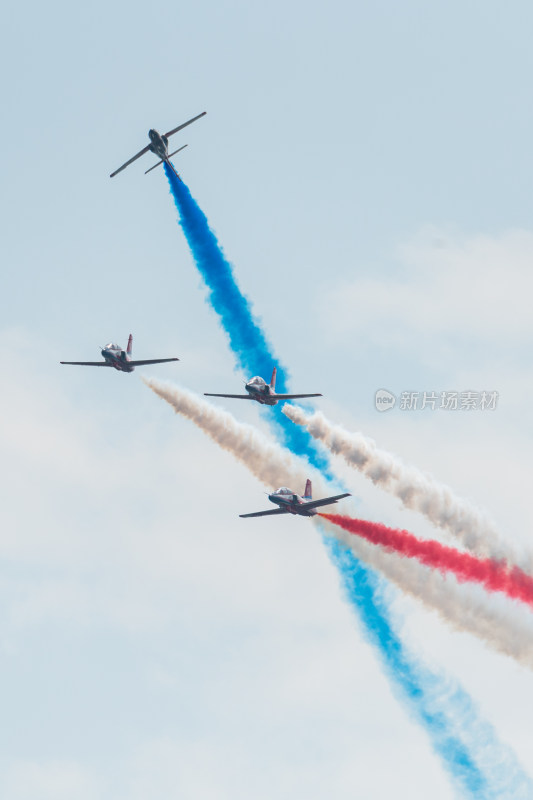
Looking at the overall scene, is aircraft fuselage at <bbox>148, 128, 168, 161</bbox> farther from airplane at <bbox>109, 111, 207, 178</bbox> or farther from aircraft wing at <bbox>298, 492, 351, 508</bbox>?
aircraft wing at <bbox>298, 492, 351, 508</bbox>

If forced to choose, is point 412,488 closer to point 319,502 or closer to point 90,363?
point 319,502

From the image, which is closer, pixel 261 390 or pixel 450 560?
pixel 450 560

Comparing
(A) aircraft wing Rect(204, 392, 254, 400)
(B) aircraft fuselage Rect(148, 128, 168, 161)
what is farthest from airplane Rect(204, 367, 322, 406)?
(B) aircraft fuselage Rect(148, 128, 168, 161)

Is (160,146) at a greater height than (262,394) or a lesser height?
greater

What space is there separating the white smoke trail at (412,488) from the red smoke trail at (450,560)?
2.98ft

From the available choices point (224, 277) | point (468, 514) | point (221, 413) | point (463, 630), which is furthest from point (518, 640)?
point (224, 277)

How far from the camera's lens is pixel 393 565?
349 ft

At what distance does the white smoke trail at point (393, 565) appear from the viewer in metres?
102

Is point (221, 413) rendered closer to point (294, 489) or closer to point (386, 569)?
point (294, 489)

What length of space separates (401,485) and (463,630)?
13.0 meters

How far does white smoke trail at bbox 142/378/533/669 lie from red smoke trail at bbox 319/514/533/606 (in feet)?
2.33

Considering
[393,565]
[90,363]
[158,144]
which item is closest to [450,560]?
[393,565]

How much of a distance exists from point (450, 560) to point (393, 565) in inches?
184

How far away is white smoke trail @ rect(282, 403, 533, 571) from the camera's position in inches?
4122
